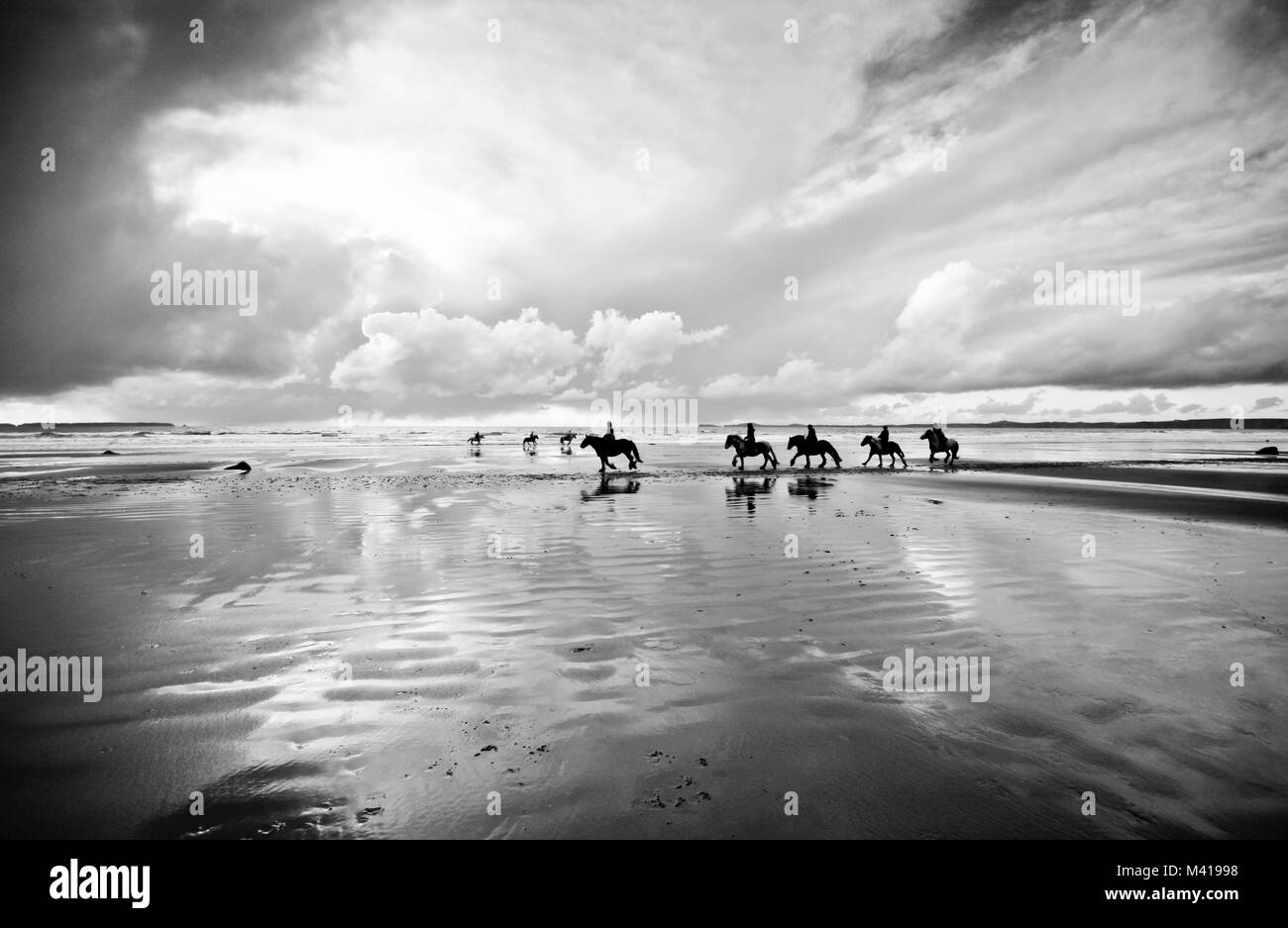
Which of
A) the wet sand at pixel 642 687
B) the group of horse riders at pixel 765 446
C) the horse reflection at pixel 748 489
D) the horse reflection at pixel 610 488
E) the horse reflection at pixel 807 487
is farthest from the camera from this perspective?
the group of horse riders at pixel 765 446

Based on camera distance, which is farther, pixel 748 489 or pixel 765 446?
pixel 765 446

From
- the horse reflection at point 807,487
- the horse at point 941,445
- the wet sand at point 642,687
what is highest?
the horse at point 941,445

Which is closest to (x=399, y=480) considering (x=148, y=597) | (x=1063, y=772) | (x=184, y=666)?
(x=148, y=597)

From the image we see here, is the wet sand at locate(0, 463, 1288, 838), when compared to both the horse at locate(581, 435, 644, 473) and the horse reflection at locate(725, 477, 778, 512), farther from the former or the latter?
the horse at locate(581, 435, 644, 473)

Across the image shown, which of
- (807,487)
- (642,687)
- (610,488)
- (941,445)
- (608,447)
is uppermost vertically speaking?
(608,447)

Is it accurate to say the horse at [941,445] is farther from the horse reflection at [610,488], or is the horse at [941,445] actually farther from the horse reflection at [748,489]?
the horse reflection at [610,488]

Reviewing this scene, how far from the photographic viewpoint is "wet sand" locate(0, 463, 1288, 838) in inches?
127

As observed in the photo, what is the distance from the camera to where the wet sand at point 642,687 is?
323 centimetres

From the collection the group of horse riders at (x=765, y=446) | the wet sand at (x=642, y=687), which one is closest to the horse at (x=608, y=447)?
the group of horse riders at (x=765, y=446)

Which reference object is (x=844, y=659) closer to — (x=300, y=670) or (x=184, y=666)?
(x=300, y=670)

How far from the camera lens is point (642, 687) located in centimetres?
486

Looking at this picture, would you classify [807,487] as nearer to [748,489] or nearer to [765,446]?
[748,489]

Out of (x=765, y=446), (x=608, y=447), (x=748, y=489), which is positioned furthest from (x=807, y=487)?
(x=608, y=447)
